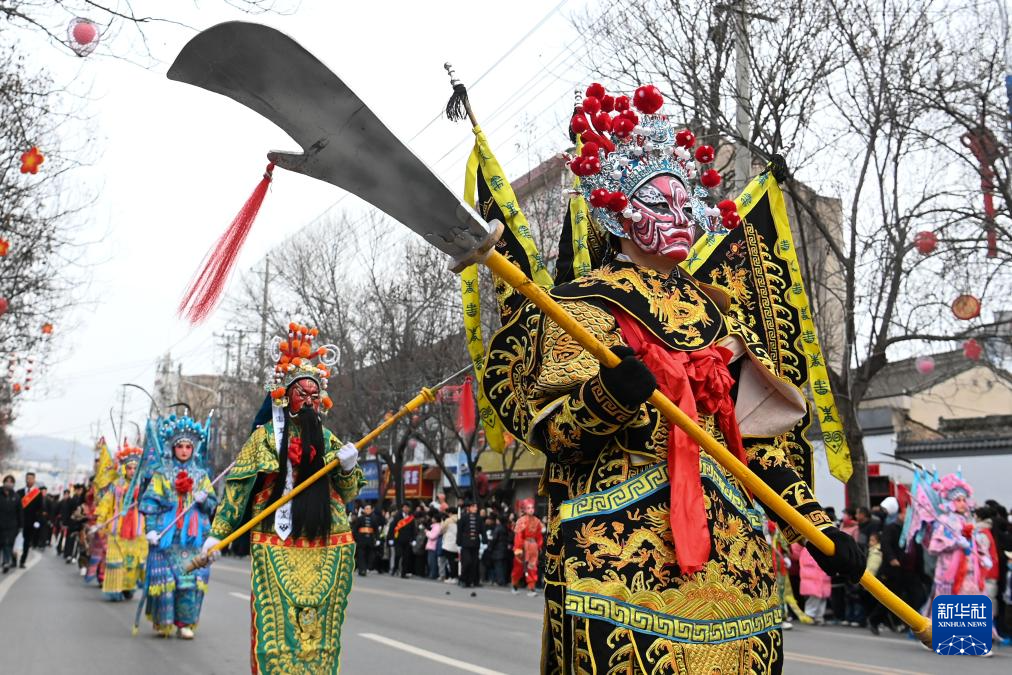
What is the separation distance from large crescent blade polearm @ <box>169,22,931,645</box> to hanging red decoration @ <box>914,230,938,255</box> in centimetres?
1386

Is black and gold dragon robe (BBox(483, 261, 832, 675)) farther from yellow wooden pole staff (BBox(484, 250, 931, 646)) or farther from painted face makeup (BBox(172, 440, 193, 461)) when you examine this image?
painted face makeup (BBox(172, 440, 193, 461))

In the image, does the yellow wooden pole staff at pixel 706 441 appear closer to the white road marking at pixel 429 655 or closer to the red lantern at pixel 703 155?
the red lantern at pixel 703 155

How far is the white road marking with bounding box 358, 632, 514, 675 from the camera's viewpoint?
8.26 m

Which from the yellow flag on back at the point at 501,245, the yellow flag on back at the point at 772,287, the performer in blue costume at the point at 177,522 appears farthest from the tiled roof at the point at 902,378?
the yellow flag on back at the point at 501,245

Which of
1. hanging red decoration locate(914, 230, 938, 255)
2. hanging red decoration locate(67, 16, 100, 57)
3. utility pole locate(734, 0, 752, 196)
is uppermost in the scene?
utility pole locate(734, 0, 752, 196)

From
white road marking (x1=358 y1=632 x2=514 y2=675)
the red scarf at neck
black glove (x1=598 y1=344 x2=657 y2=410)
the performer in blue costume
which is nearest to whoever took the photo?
black glove (x1=598 y1=344 x2=657 y2=410)

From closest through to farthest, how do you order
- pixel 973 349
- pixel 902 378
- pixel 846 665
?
1. pixel 846 665
2. pixel 973 349
3. pixel 902 378

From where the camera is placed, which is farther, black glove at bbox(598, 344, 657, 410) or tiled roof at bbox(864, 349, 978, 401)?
tiled roof at bbox(864, 349, 978, 401)

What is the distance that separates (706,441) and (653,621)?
541mm

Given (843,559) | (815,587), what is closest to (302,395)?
(843,559)

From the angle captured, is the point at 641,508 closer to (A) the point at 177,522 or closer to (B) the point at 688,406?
(B) the point at 688,406

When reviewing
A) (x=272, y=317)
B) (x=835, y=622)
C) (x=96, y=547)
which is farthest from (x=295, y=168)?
(x=272, y=317)

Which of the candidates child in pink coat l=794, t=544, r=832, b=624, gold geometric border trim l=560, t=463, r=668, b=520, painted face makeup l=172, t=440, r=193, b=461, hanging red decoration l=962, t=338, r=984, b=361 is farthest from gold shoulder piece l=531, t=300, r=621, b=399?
hanging red decoration l=962, t=338, r=984, b=361

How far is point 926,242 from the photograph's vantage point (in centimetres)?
1586
